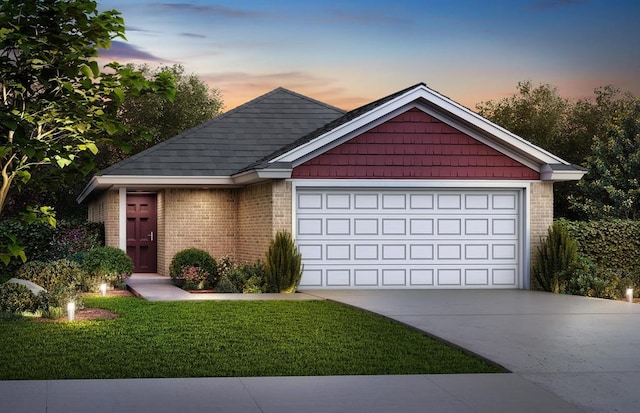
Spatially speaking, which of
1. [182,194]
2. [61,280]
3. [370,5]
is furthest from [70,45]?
[370,5]

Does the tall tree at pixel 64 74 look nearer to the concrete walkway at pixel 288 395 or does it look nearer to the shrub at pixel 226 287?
the concrete walkway at pixel 288 395

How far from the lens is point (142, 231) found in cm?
2958

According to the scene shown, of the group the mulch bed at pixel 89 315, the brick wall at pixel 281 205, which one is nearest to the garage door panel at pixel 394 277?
the brick wall at pixel 281 205

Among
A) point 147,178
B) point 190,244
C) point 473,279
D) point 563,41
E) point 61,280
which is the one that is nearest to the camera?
point 61,280

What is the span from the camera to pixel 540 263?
23.0 meters

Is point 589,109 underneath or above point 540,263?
above

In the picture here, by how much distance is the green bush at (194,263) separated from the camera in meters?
24.3

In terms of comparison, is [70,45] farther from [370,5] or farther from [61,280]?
[370,5]

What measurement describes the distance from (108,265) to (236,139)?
5812 mm

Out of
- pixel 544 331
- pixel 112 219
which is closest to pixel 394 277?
pixel 544 331

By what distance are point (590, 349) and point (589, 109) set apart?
1627 inches

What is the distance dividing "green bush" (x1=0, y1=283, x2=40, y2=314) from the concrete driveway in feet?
20.1

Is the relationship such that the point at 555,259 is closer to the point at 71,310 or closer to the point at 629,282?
the point at 629,282

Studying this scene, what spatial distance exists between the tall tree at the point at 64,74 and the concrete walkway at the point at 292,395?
7.25 feet
